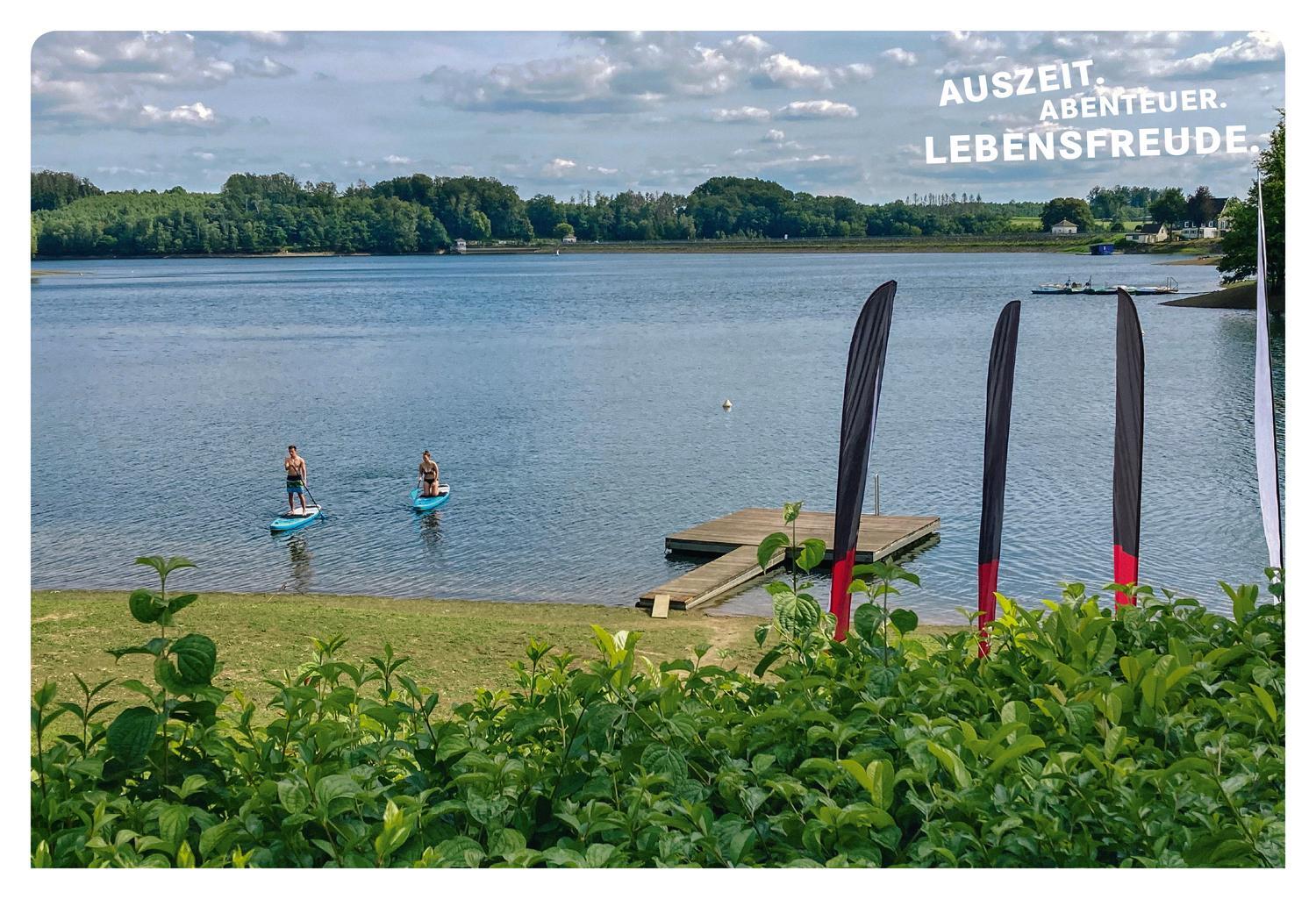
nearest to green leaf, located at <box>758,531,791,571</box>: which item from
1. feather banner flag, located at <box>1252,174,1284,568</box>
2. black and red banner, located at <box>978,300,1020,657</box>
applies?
feather banner flag, located at <box>1252,174,1284,568</box>

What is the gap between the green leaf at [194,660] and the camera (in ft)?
9.86

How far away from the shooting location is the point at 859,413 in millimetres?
5742

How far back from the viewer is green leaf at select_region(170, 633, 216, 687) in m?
3.01

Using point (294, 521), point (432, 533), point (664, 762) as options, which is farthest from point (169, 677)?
point (294, 521)

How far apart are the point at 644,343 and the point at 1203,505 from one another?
35476 millimetres

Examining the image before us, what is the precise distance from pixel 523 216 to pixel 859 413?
7084cm

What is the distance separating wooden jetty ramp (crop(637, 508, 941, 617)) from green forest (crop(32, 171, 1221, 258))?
156ft

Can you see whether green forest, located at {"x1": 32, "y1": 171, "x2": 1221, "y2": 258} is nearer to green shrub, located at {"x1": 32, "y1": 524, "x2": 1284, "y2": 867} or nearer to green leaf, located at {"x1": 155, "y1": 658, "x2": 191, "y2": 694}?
green shrub, located at {"x1": 32, "y1": 524, "x2": 1284, "y2": 867}

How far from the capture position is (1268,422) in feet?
17.5

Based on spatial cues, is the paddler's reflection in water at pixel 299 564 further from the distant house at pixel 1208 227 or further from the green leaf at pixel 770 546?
the distant house at pixel 1208 227

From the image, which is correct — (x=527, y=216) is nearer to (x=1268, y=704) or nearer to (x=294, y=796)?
(x=1268, y=704)

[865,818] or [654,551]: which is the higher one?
[865,818]
